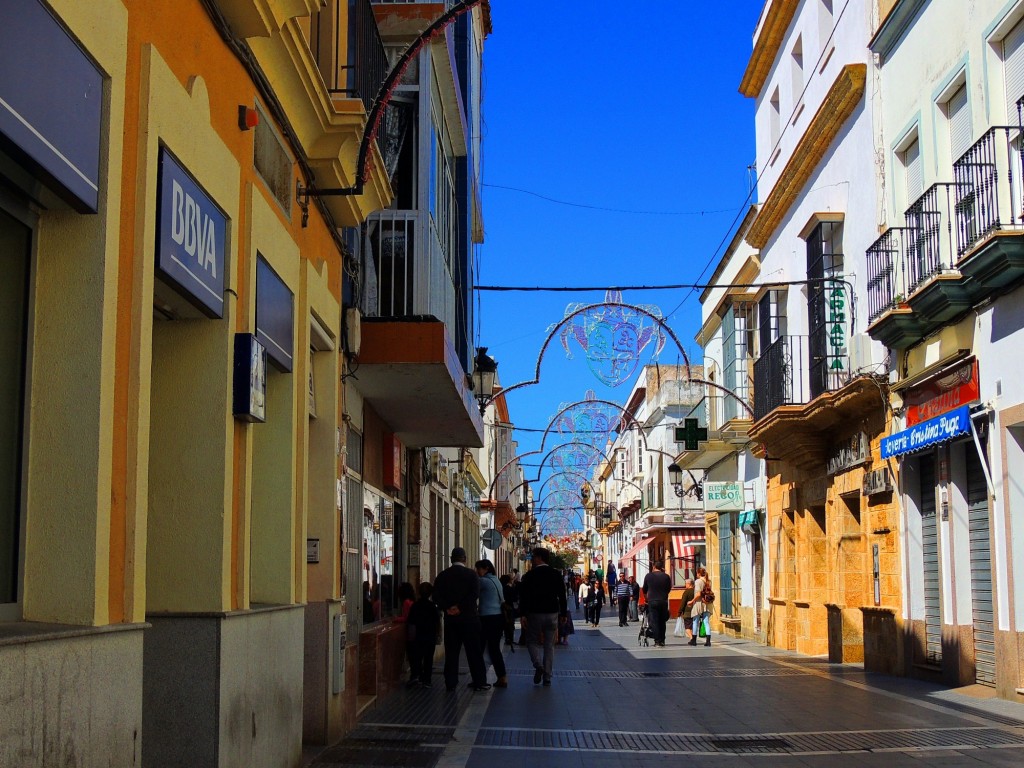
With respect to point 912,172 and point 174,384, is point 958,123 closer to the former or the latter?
point 912,172

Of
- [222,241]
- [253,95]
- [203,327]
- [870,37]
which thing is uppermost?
[870,37]

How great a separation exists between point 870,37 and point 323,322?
11319mm

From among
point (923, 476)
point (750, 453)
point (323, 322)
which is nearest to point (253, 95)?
point (323, 322)

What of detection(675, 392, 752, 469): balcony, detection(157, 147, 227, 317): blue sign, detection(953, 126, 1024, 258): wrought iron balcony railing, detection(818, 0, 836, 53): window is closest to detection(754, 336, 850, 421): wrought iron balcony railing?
detection(675, 392, 752, 469): balcony

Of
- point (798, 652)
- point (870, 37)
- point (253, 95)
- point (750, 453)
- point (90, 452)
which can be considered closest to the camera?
point (90, 452)

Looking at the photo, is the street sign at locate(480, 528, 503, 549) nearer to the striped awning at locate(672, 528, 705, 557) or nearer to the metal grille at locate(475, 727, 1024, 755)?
the striped awning at locate(672, 528, 705, 557)

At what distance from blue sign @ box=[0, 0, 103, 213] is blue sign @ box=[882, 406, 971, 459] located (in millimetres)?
11405

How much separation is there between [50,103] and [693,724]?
373 inches

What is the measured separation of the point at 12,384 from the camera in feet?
16.2

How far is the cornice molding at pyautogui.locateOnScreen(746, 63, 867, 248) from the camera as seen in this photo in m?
19.1

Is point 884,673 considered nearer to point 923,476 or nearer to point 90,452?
point 923,476

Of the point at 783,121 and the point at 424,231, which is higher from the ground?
the point at 783,121

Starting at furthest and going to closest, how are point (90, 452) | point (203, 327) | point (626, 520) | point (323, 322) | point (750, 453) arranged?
point (626, 520)
point (750, 453)
point (323, 322)
point (203, 327)
point (90, 452)

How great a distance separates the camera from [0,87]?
4.12 meters
